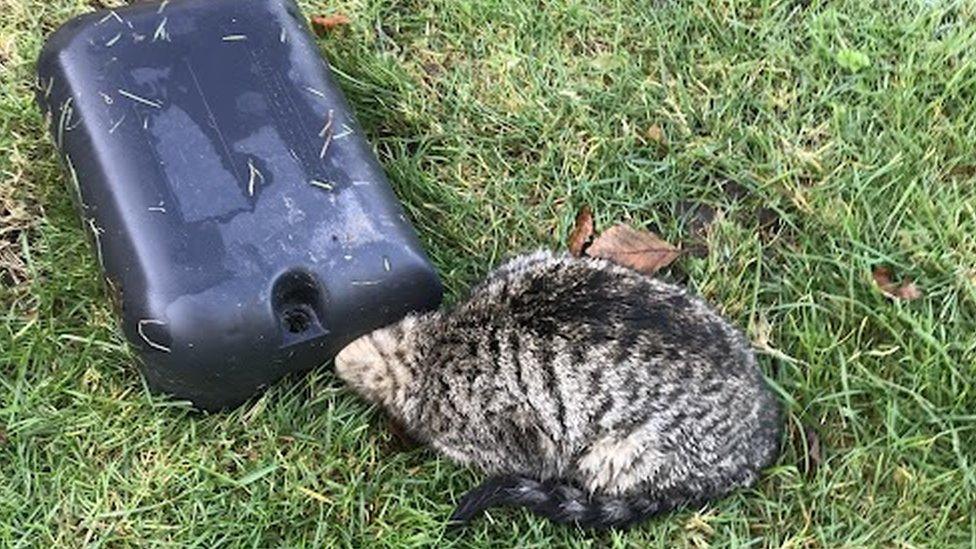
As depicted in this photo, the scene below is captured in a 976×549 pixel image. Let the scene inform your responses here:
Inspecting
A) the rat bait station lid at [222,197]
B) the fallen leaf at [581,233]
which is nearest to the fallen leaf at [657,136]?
the fallen leaf at [581,233]

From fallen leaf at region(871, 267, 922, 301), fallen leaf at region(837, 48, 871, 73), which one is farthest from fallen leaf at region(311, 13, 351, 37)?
fallen leaf at region(871, 267, 922, 301)

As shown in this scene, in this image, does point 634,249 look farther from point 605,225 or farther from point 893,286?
point 893,286

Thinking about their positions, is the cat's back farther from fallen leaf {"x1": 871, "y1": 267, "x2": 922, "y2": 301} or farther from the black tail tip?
fallen leaf {"x1": 871, "y1": 267, "x2": 922, "y2": 301}

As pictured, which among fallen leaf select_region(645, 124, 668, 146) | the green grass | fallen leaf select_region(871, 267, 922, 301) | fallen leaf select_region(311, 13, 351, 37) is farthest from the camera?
fallen leaf select_region(311, 13, 351, 37)

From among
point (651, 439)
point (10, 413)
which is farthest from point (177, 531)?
point (651, 439)

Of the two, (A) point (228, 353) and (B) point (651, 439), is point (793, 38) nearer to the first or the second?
(B) point (651, 439)

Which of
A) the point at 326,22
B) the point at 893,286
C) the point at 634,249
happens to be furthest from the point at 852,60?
the point at 326,22
